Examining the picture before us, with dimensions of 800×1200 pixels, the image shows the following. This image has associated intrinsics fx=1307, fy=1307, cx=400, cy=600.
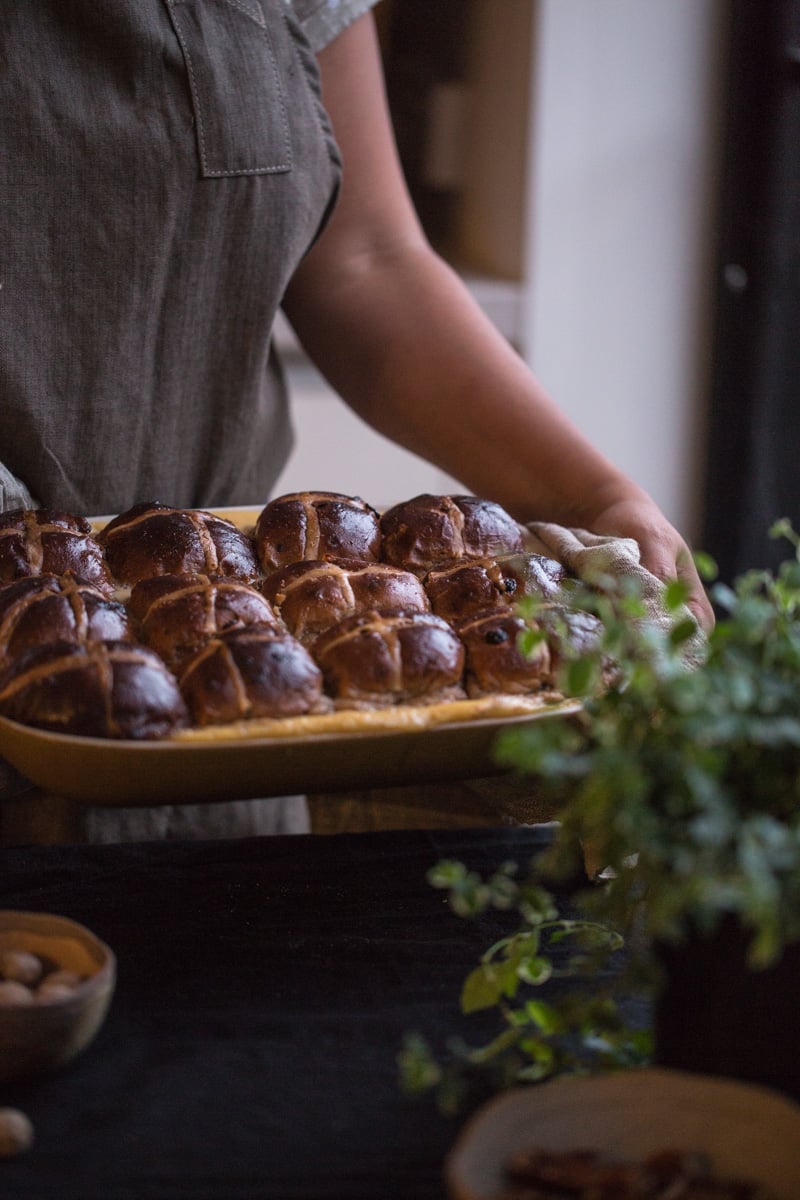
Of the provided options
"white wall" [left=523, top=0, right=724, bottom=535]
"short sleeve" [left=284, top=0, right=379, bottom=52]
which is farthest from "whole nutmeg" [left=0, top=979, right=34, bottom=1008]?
"white wall" [left=523, top=0, right=724, bottom=535]

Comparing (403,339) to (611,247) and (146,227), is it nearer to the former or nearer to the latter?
(146,227)

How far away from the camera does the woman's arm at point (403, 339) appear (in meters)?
1.46

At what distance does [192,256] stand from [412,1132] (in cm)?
93

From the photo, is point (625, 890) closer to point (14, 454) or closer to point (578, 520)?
point (578, 520)

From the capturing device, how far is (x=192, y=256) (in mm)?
1354

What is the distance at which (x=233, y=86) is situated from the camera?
1.34 meters

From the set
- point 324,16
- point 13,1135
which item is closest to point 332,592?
point 13,1135

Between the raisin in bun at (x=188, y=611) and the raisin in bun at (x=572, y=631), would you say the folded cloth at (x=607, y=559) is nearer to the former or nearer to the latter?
the raisin in bun at (x=572, y=631)

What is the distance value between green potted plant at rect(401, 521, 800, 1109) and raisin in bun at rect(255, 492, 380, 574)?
52 centimetres

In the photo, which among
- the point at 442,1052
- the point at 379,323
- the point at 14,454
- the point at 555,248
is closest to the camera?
the point at 442,1052

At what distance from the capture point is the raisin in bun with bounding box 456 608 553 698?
103 centimetres

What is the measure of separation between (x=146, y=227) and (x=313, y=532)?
0.36 metres

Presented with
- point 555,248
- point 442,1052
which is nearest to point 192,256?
point 442,1052

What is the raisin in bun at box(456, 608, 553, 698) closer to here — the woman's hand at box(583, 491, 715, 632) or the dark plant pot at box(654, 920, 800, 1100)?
the woman's hand at box(583, 491, 715, 632)
